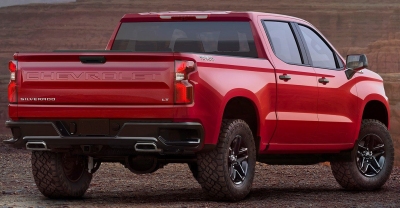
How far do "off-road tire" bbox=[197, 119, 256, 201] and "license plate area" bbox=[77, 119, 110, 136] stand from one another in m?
0.79

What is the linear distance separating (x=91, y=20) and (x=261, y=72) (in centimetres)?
13453

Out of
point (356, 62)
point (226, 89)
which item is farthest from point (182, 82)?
point (356, 62)

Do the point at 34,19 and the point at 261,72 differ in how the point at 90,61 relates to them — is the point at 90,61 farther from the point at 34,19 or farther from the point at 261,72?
the point at 34,19

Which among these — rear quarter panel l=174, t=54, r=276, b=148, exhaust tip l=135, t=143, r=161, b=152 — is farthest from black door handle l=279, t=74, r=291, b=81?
exhaust tip l=135, t=143, r=161, b=152

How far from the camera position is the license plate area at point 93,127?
24.1ft

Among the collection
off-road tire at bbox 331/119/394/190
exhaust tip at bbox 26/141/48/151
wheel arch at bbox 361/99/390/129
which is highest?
exhaust tip at bbox 26/141/48/151

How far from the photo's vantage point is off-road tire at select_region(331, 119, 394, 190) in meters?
9.88

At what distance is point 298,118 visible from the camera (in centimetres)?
873

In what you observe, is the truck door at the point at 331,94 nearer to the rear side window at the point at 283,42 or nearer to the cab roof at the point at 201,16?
the rear side window at the point at 283,42

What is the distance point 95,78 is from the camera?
24.2 ft

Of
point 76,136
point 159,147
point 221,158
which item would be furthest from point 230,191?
point 76,136

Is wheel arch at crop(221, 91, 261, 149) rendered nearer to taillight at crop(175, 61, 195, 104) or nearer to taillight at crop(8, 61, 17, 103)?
taillight at crop(175, 61, 195, 104)

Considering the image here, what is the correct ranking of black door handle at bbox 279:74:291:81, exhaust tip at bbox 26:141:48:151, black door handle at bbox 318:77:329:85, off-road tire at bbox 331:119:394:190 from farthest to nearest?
1. off-road tire at bbox 331:119:394:190
2. black door handle at bbox 318:77:329:85
3. black door handle at bbox 279:74:291:81
4. exhaust tip at bbox 26:141:48:151

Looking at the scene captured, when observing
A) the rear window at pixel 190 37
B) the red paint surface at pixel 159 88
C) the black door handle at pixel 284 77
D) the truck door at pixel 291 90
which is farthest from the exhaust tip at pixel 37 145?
the black door handle at pixel 284 77
